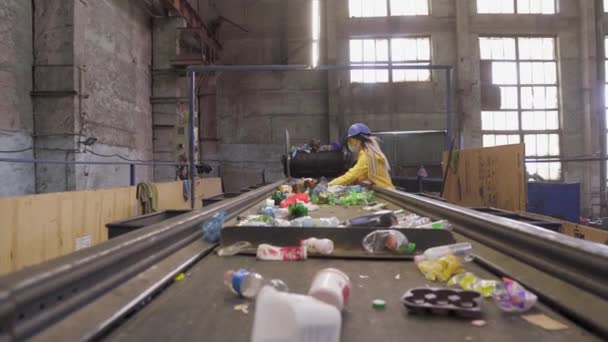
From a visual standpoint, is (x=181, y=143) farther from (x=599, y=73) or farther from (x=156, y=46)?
(x=599, y=73)

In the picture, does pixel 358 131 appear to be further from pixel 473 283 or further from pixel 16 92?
pixel 16 92

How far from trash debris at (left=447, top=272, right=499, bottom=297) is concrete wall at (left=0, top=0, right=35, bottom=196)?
607 cm

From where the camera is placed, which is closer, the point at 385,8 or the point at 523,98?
the point at 523,98

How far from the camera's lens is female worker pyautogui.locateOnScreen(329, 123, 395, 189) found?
4434mm

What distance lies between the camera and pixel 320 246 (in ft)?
4.79

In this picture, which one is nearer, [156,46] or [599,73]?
[156,46]

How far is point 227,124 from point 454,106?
6561 millimetres

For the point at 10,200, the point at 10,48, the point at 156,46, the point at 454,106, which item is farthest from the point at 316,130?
the point at 10,200

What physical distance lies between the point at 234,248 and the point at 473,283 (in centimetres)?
89

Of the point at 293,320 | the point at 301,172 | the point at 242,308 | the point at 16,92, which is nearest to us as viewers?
the point at 293,320

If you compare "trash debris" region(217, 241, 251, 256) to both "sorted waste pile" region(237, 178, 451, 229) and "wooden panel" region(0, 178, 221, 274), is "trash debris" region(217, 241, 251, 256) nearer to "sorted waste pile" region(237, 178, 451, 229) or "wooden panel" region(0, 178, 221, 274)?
"sorted waste pile" region(237, 178, 451, 229)

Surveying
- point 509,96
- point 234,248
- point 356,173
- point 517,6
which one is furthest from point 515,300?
point 517,6

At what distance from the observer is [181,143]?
7.12 m

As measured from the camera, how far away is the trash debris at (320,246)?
1455 millimetres
